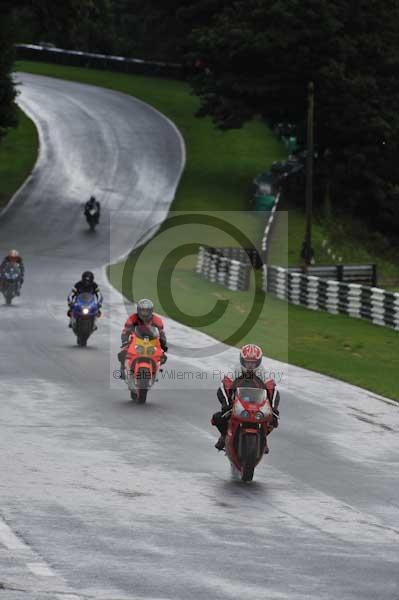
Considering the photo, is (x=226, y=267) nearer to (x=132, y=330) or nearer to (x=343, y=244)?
(x=343, y=244)

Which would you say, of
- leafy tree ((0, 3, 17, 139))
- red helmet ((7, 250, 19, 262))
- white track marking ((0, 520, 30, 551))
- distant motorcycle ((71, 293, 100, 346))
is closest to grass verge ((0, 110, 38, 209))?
leafy tree ((0, 3, 17, 139))

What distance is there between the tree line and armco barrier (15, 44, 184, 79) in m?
35.6

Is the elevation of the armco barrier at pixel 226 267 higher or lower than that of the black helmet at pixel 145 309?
lower

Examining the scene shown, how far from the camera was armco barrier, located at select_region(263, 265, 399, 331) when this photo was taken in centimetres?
3794

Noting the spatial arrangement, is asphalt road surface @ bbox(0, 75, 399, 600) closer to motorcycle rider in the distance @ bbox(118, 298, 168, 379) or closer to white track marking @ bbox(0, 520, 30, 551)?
white track marking @ bbox(0, 520, 30, 551)

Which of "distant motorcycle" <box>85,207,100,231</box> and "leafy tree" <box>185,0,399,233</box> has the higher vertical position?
"leafy tree" <box>185,0,399,233</box>

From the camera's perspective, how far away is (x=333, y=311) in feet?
135

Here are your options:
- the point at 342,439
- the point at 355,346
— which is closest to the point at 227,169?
the point at 355,346

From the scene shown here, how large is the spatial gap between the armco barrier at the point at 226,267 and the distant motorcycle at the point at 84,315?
1806 centimetres

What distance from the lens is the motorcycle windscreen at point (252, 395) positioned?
49.8 feet

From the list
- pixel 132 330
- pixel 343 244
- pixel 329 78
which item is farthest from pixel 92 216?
pixel 132 330

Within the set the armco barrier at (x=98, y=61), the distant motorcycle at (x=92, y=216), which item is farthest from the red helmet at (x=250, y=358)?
the armco barrier at (x=98, y=61)

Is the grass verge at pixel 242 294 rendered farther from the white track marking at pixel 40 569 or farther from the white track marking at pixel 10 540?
the white track marking at pixel 40 569

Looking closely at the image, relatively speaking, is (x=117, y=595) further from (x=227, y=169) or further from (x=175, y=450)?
(x=227, y=169)
